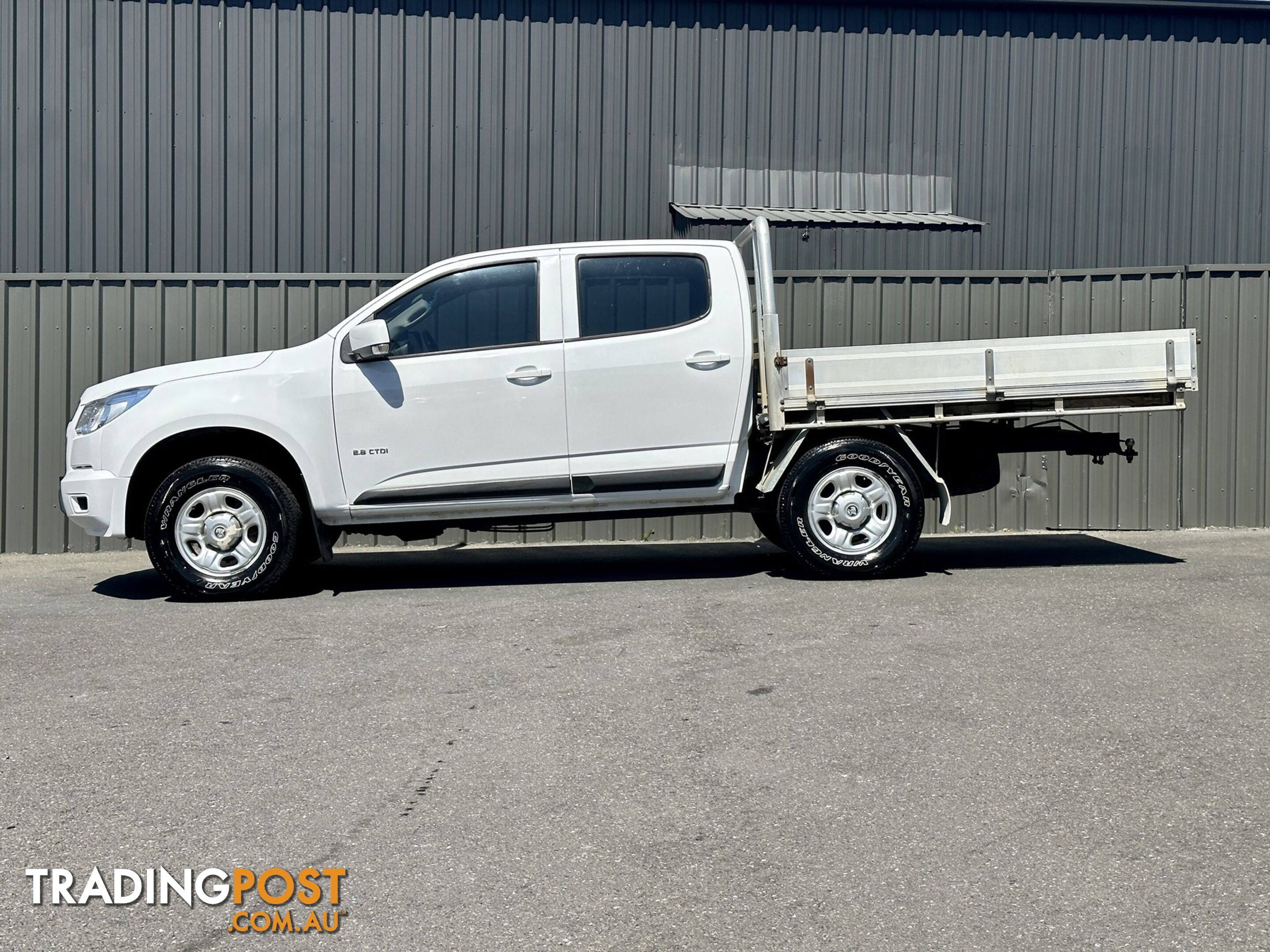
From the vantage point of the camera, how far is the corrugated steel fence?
1075cm

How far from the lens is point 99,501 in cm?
799

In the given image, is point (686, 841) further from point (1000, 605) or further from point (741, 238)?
point (741, 238)

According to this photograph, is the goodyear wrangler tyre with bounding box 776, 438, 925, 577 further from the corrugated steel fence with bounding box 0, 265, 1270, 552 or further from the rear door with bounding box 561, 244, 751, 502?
the corrugated steel fence with bounding box 0, 265, 1270, 552

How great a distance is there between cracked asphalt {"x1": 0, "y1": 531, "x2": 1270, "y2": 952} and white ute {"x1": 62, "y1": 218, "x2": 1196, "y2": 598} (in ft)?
1.78

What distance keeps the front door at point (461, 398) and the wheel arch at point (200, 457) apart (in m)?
0.39

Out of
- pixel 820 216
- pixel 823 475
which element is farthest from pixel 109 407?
pixel 820 216

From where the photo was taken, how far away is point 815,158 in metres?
12.1

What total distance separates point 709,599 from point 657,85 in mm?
5793

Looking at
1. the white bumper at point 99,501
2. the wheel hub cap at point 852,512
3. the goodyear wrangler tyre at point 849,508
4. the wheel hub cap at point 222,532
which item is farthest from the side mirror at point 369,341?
the wheel hub cap at point 852,512

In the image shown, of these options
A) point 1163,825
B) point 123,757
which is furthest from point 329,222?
point 1163,825

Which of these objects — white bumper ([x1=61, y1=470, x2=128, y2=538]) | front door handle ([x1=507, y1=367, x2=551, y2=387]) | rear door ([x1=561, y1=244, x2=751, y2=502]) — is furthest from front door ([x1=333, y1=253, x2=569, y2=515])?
white bumper ([x1=61, y1=470, x2=128, y2=538])

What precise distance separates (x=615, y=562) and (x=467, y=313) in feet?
7.57

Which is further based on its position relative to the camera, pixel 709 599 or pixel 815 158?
pixel 815 158

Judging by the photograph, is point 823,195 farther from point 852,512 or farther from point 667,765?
point 667,765
